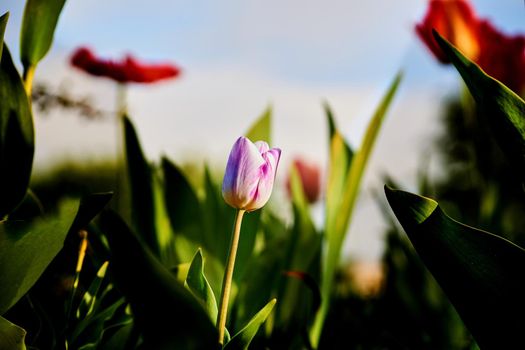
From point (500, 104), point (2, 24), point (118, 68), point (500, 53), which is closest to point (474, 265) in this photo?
point (500, 104)

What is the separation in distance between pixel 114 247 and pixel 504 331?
0.21 metres

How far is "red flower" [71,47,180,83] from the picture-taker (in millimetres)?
1324

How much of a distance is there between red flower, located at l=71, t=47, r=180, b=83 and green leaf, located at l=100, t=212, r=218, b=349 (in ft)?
3.64

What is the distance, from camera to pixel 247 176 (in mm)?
341

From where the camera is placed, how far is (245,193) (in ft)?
1.12

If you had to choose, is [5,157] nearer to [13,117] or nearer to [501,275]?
[13,117]

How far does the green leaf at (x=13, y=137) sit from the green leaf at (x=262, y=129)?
0.26 meters

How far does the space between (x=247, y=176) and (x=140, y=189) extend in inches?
11.0

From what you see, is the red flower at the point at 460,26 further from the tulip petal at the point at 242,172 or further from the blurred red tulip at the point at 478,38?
the tulip petal at the point at 242,172

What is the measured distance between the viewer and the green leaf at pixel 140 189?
0.57m

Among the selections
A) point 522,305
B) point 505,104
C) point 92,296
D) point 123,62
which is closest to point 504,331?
point 522,305

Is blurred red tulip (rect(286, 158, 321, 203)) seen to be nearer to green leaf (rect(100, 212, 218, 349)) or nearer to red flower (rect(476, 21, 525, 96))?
red flower (rect(476, 21, 525, 96))

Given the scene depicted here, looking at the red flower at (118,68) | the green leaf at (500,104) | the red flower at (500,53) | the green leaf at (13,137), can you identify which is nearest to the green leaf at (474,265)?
the green leaf at (500,104)

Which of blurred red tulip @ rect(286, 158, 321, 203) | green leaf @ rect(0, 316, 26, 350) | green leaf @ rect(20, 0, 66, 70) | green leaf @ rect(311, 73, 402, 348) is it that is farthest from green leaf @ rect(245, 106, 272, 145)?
blurred red tulip @ rect(286, 158, 321, 203)
